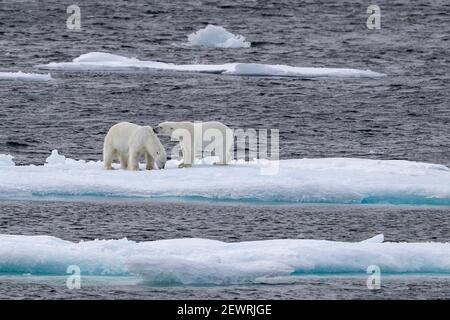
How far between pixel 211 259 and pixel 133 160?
19.6 ft

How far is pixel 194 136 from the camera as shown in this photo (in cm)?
1958

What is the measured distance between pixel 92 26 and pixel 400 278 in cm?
3985

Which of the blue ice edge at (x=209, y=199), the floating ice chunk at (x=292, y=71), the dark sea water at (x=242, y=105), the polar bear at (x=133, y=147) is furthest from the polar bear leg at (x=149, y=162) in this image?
the floating ice chunk at (x=292, y=71)

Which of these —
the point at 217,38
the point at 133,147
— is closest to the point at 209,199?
the point at 133,147

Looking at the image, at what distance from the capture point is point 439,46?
45.8 metres

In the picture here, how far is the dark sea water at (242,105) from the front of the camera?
1617cm

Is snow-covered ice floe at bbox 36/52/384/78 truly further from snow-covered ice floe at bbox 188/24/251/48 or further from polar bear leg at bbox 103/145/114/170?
polar bear leg at bbox 103/145/114/170

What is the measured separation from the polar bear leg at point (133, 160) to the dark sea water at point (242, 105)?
1.26 meters

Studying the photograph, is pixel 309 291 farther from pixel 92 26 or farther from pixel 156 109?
pixel 92 26

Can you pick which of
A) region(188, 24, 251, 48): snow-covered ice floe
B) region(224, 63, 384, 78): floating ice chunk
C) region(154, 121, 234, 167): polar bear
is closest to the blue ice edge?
region(154, 121, 234, 167): polar bear

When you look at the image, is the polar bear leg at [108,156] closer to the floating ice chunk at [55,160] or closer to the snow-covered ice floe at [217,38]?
the floating ice chunk at [55,160]

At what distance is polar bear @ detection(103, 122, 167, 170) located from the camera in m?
19.0

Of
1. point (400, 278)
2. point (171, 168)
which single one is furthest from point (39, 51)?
point (400, 278)

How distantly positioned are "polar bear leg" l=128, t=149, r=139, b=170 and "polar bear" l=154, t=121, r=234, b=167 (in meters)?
0.54
